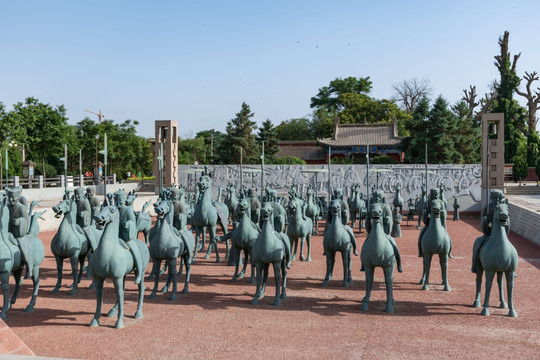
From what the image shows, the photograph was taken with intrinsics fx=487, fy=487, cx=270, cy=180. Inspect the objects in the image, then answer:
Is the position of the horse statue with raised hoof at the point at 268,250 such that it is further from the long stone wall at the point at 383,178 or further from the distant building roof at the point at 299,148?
the distant building roof at the point at 299,148

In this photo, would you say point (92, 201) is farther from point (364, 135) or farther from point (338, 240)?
point (364, 135)

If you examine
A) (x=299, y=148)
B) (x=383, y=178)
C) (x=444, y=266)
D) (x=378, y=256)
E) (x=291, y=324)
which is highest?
(x=299, y=148)

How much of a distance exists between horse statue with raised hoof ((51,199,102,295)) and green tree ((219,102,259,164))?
3025cm

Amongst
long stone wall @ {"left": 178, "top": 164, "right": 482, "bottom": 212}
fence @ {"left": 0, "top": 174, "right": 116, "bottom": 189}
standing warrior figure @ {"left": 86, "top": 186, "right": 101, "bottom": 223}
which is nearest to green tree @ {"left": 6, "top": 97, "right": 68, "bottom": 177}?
fence @ {"left": 0, "top": 174, "right": 116, "bottom": 189}

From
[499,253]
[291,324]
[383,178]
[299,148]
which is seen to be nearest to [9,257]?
[291,324]

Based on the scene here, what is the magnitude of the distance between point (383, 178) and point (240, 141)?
641 inches

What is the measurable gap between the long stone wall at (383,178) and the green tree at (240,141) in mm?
11311

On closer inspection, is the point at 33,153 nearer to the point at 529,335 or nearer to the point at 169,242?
the point at 169,242

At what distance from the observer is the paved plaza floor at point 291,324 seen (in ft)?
20.7

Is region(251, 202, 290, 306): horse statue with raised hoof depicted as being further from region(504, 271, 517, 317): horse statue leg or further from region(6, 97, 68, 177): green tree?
region(6, 97, 68, 177): green tree

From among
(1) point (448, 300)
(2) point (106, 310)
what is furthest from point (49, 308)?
(1) point (448, 300)

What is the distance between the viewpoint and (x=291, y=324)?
7438mm

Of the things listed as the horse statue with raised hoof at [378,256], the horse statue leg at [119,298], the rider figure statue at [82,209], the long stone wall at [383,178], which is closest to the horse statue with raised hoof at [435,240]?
the horse statue with raised hoof at [378,256]

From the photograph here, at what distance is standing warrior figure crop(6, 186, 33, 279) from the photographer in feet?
26.8
